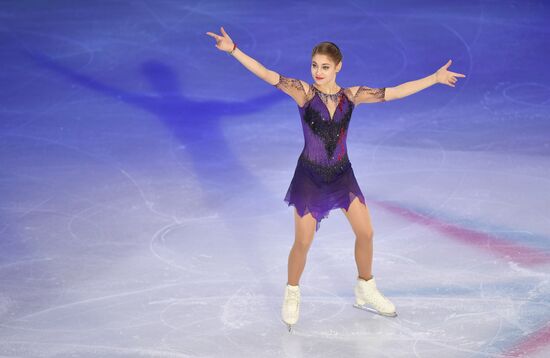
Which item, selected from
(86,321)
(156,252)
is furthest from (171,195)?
(86,321)

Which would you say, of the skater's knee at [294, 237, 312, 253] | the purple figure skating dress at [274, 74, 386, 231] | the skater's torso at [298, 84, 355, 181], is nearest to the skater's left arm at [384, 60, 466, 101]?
the purple figure skating dress at [274, 74, 386, 231]

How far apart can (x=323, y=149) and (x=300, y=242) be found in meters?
0.58

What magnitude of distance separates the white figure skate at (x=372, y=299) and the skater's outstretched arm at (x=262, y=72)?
1.24m

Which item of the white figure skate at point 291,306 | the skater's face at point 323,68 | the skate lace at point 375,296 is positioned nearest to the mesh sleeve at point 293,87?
the skater's face at point 323,68

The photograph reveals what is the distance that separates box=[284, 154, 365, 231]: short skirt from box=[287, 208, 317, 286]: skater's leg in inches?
1.7

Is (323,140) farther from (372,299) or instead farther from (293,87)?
(372,299)

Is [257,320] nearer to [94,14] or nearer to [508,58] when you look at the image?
[508,58]

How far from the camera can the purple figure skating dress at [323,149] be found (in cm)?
578

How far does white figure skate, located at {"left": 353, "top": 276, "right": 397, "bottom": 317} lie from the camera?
20.0 ft

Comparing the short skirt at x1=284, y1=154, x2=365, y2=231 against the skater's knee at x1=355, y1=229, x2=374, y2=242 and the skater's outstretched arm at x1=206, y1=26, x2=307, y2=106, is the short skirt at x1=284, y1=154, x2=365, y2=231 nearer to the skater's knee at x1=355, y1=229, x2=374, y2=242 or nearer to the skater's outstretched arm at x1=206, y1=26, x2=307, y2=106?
the skater's knee at x1=355, y1=229, x2=374, y2=242

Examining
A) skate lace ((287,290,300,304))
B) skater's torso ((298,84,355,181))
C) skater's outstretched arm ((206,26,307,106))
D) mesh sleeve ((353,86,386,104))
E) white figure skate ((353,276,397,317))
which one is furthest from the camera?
white figure skate ((353,276,397,317))

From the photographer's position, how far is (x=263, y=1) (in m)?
12.1

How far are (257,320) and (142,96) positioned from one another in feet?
15.4

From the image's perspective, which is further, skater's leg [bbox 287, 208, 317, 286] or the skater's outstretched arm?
skater's leg [bbox 287, 208, 317, 286]
